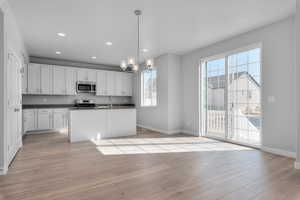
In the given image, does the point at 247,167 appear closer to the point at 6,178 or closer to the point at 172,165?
the point at 172,165

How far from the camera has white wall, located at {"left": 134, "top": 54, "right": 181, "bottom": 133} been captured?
221 inches

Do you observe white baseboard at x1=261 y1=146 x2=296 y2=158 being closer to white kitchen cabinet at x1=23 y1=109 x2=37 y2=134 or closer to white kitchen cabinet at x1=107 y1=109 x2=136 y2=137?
white kitchen cabinet at x1=107 y1=109 x2=136 y2=137

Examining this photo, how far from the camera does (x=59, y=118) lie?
240 inches

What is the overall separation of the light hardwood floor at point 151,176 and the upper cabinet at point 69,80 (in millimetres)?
3189

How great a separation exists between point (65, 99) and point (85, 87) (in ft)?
3.26

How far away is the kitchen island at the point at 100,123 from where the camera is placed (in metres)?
4.55

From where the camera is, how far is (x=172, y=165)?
2842 mm

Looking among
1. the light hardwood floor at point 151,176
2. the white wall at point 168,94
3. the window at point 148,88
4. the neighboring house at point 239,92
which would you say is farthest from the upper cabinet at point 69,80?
the neighboring house at point 239,92

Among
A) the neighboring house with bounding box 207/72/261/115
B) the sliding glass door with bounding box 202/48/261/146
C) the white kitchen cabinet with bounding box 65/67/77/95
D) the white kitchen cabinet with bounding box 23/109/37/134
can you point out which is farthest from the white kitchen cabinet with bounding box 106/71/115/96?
the neighboring house with bounding box 207/72/261/115

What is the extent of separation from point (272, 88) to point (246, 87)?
616 mm

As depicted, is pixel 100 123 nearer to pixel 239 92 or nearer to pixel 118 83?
pixel 118 83

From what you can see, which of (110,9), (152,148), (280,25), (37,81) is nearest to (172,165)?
(152,148)

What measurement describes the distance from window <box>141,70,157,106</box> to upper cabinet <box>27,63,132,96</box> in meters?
0.96

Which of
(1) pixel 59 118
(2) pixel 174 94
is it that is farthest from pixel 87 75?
(2) pixel 174 94
